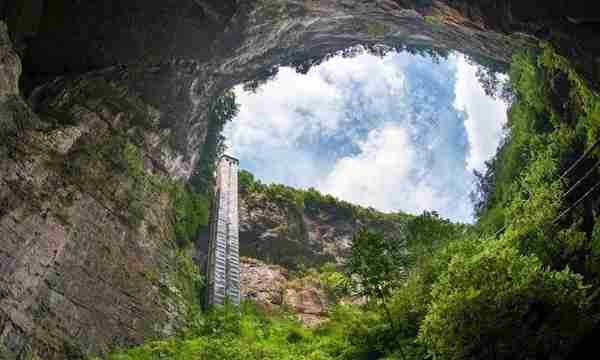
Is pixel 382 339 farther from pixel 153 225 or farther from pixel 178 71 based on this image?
pixel 178 71

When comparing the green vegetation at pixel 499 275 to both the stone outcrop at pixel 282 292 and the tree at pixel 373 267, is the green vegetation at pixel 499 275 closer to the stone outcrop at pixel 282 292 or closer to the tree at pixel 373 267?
the tree at pixel 373 267

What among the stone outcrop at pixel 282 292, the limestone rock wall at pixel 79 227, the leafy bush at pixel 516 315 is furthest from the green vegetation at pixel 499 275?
the stone outcrop at pixel 282 292

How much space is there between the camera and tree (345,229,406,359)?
30.0 feet

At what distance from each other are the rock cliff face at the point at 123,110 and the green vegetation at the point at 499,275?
1.36 m

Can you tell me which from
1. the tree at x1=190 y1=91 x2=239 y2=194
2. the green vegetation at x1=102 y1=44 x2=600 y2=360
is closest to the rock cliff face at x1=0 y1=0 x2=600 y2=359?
the green vegetation at x1=102 y1=44 x2=600 y2=360

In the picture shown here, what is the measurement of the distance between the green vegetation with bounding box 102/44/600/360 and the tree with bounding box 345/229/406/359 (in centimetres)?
2

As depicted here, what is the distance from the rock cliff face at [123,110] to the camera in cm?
862

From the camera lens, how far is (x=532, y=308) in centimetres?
677

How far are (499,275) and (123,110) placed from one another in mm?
10530

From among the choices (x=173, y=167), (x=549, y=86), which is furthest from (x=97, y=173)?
(x=549, y=86)

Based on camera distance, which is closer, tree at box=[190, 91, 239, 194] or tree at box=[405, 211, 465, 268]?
tree at box=[405, 211, 465, 268]

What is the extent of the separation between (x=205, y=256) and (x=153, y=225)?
14.4ft

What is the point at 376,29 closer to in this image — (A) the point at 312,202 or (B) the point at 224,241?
(B) the point at 224,241

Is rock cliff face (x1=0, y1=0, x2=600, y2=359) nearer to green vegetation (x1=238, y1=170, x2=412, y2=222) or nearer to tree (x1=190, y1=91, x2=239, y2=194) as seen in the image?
tree (x1=190, y1=91, x2=239, y2=194)
